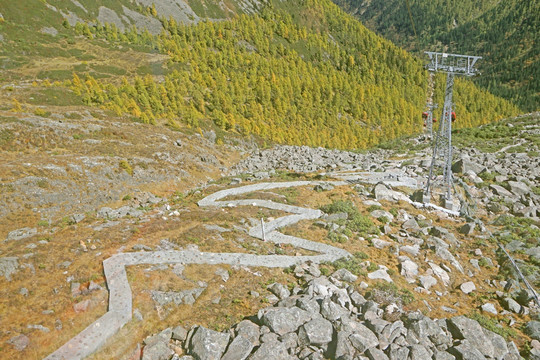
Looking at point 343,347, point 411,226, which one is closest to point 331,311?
point 343,347

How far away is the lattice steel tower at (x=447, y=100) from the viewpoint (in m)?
23.5

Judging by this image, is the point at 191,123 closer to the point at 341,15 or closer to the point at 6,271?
the point at 6,271

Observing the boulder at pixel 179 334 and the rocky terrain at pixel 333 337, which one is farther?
the boulder at pixel 179 334

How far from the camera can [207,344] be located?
31.9ft

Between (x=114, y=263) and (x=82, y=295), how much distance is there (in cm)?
221

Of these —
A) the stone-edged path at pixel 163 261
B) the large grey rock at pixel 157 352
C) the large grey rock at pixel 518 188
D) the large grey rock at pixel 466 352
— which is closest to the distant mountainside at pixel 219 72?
the stone-edged path at pixel 163 261

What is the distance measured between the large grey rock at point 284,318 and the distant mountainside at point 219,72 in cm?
4587

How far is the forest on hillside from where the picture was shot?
64.1 meters

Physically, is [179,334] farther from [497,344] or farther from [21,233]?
[21,233]

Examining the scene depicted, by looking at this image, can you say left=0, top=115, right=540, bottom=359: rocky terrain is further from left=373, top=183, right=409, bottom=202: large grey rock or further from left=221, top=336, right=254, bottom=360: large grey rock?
left=373, top=183, right=409, bottom=202: large grey rock

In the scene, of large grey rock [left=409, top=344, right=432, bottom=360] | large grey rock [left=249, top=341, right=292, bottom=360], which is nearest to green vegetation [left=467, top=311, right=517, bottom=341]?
large grey rock [left=409, top=344, right=432, bottom=360]

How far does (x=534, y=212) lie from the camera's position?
2462 centimetres

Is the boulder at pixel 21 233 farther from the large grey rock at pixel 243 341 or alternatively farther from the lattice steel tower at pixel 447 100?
the lattice steel tower at pixel 447 100

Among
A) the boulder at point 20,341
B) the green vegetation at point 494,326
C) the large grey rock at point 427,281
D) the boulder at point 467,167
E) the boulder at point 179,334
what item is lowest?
the boulder at point 467,167
